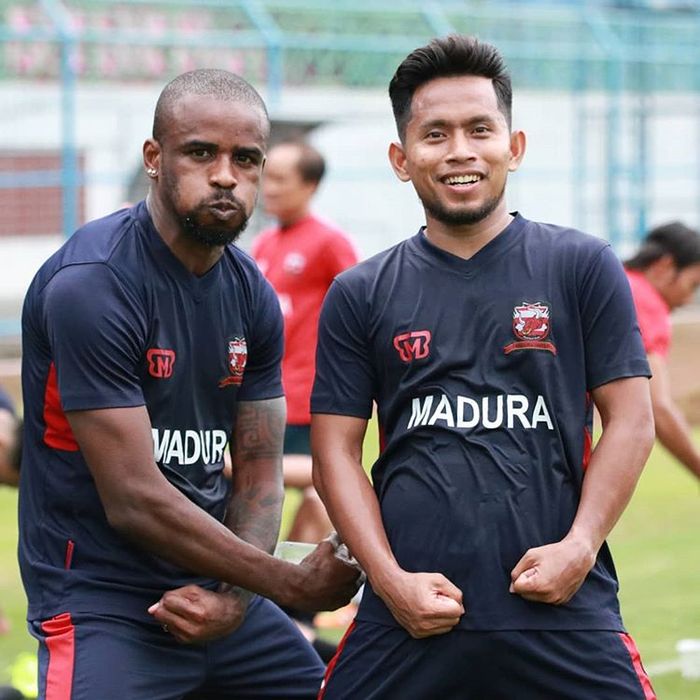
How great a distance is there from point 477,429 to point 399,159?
30.2 inches

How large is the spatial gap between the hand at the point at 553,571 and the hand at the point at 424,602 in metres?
0.15

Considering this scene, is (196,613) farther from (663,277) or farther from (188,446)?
(663,277)

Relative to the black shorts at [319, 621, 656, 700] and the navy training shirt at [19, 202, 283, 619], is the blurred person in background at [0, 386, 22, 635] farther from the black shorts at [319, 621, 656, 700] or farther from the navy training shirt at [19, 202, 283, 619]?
the black shorts at [319, 621, 656, 700]

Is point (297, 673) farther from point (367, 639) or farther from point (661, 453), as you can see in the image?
point (661, 453)

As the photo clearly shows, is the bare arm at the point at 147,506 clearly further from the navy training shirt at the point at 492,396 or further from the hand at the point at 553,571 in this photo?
the hand at the point at 553,571

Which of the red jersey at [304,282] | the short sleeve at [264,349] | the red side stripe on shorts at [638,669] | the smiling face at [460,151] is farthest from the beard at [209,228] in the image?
the red jersey at [304,282]

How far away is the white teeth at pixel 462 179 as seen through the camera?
377 centimetres

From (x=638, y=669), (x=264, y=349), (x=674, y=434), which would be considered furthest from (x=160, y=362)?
(x=674, y=434)

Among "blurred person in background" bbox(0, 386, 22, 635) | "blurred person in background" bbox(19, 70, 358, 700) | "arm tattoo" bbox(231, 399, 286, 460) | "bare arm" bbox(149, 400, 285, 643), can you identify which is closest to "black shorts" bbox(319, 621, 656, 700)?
"blurred person in background" bbox(19, 70, 358, 700)

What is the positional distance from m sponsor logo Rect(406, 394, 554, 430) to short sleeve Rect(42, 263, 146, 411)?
771 mm

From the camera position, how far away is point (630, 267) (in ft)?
25.7

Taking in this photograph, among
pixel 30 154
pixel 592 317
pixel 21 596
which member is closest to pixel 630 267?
pixel 21 596

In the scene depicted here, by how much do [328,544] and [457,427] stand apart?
0.55m

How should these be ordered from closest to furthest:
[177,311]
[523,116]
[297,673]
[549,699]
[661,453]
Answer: [549,699]
[177,311]
[297,673]
[661,453]
[523,116]
